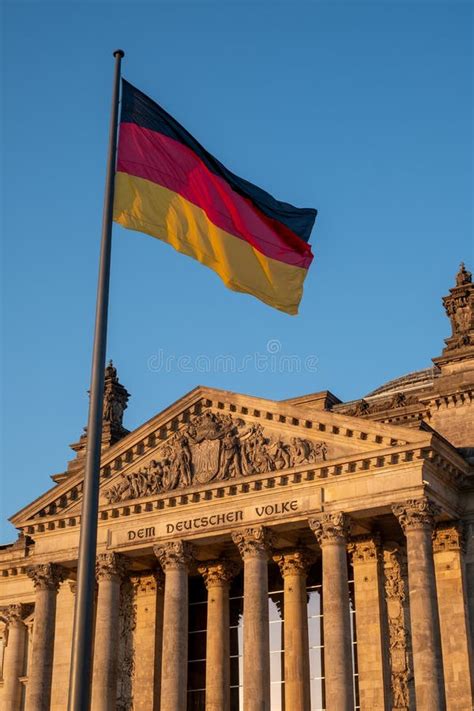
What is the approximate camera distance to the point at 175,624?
39188 millimetres

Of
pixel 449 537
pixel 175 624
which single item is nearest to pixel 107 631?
pixel 175 624

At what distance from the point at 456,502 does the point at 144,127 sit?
22317 mm

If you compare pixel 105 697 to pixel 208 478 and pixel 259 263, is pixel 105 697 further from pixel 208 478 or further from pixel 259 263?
pixel 259 263

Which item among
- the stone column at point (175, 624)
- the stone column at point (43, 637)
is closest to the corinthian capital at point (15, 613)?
the stone column at point (43, 637)

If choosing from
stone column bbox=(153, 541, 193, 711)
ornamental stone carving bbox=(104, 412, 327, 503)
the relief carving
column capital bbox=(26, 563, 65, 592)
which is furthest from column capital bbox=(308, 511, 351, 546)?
column capital bbox=(26, 563, 65, 592)

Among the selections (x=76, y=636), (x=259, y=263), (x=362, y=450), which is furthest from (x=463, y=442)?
(x=76, y=636)

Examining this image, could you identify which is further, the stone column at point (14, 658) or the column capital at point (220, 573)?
the stone column at point (14, 658)

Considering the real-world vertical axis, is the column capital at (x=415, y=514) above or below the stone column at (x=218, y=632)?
above

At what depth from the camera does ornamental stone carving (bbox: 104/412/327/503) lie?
1540 inches

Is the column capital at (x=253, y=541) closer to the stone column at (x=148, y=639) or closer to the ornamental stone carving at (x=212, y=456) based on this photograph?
the ornamental stone carving at (x=212, y=456)

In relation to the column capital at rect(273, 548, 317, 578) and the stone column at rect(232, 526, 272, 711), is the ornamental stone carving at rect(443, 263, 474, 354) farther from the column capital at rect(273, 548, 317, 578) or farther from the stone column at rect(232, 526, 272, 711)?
the stone column at rect(232, 526, 272, 711)

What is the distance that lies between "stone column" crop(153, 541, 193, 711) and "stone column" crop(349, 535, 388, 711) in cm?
644

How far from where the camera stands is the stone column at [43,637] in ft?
137

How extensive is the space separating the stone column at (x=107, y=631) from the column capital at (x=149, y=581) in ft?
8.37
